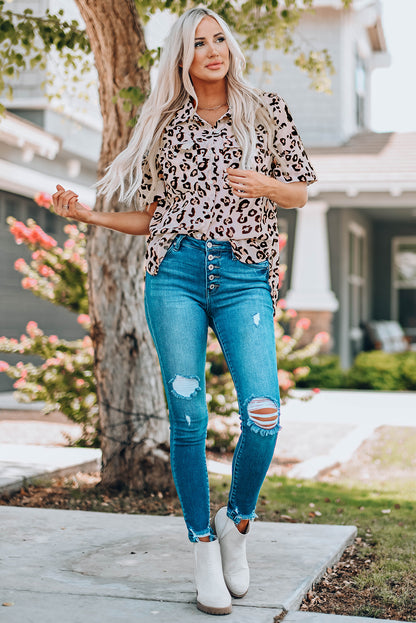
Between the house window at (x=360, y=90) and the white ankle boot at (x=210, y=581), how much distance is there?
1598 centimetres

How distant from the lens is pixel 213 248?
9.40 feet

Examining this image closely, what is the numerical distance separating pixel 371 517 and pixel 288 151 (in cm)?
274

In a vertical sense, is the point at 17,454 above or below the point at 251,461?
below

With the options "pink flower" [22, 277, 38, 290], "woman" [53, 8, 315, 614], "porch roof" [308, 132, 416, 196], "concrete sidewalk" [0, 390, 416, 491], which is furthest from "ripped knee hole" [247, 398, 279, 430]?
"porch roof" [308, 132, 416, 196]

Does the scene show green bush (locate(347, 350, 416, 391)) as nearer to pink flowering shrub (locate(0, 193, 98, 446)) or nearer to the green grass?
pink flowering shrub (locate(0, 193, 98, 446))

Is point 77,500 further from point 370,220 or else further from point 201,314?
point 370,220

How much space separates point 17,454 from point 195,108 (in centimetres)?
383

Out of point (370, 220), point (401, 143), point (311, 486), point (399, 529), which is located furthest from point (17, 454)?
point (370, 220)

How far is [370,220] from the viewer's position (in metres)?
17.1

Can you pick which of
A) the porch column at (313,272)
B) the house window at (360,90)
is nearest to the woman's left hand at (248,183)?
the porch column at (313,272)

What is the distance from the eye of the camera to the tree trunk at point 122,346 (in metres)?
5.12

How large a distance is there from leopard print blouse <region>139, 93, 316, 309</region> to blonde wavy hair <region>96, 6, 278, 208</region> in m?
0.03

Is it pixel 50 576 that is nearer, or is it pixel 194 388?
pixel 194 388

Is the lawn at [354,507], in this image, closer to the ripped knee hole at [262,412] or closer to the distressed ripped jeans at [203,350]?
the distressed ripped jeans at [203,350]
